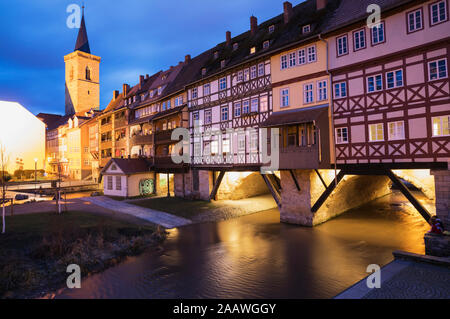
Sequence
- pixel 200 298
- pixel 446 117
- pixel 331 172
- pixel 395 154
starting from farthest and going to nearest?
1. pixel 331 172
2. pixel 395 154
3. pixel 446 117
4. pixel 200 298

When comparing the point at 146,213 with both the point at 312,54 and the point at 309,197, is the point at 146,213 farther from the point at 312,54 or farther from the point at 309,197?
the point at 312,54

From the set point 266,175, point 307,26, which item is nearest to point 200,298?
point 266,175

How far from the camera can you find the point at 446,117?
1129 cm

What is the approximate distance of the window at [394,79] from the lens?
12.6 metres

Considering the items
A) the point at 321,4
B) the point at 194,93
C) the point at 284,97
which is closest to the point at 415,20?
the point at 321,4

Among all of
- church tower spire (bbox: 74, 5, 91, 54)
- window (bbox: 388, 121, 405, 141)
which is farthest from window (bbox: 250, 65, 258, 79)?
church tower spire (bbox: 74, 5, 91, 54)

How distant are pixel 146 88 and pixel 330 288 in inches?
1329

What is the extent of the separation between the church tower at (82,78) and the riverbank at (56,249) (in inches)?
2081

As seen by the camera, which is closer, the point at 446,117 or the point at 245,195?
the point at 446,117

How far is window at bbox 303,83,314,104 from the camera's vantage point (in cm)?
1577

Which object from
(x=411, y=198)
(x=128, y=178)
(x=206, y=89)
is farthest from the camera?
(x=128, y=178)

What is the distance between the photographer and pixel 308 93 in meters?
15.9

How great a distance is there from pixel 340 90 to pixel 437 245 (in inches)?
337
